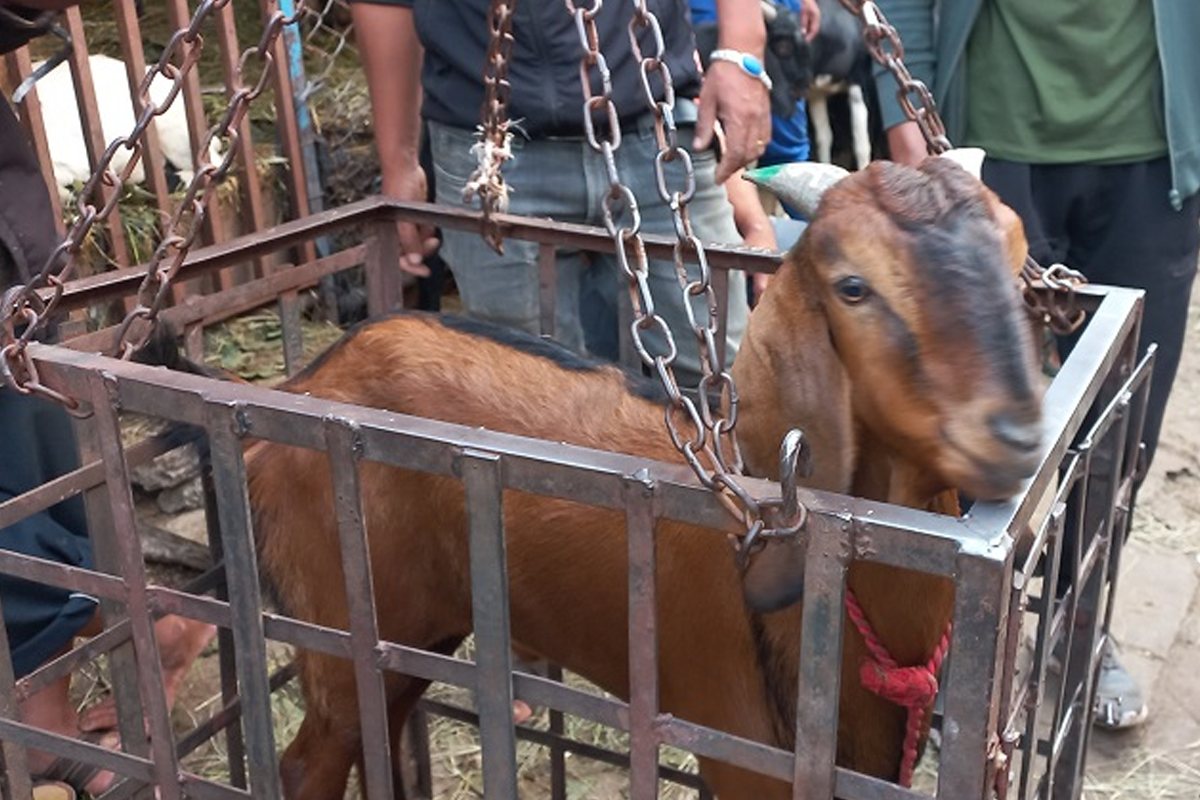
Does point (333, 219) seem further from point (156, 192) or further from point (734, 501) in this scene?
point (156, 192)

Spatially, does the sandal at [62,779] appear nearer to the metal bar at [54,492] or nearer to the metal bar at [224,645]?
the metal bar at [224,645]

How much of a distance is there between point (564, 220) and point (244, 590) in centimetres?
161

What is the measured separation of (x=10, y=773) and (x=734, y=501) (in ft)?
4.78

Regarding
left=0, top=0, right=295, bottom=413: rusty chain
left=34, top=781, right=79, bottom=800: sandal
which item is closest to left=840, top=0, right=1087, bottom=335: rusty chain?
left=0, top=0, right=295, bottom=413: rusty chain

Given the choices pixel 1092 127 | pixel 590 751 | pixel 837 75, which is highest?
pixel 1092 127

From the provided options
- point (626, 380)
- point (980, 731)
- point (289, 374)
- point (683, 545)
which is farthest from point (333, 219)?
point (980, 731)

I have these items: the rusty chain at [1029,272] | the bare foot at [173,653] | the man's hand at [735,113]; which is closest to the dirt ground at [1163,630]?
the rusty chain at [1029,272]

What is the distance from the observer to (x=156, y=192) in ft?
15.9

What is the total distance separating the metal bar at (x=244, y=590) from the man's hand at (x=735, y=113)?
1.21 m

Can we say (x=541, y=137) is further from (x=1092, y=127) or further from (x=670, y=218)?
(x=1092, y=127)

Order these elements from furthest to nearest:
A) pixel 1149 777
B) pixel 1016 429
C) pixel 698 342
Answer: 1. pixel 1149 777
2. pixel 698 342
3. pixel 1016 429

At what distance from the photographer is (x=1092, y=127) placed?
10.9ft

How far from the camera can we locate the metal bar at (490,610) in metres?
1.65

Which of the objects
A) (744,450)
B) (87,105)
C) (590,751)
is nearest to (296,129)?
(87,105)
